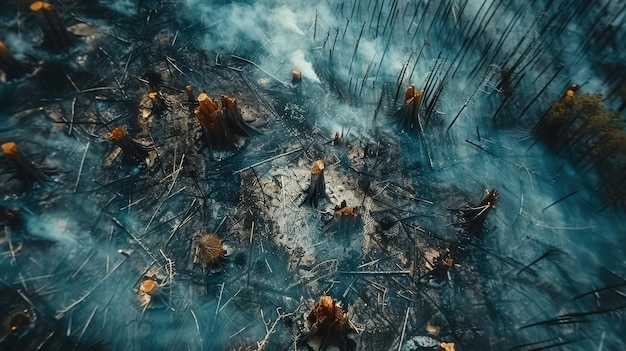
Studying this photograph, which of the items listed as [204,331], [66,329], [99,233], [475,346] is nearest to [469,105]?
[475,346]

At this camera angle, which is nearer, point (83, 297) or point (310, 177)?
point (83, 297)

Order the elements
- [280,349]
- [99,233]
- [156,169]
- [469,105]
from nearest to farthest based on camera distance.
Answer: [280,349], [99,233], [156,169], [469,105]

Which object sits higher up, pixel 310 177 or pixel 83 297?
pixel 310 177

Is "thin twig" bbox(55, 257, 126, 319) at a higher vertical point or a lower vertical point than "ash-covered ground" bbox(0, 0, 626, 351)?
lower

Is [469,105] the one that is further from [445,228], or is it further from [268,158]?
[268,158]

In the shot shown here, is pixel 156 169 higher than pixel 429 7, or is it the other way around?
pixel 429 7

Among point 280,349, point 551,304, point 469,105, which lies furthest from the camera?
point 469,105

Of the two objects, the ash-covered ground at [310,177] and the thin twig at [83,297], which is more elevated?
the ash-covered ground at [310,177]

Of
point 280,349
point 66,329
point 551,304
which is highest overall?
point 551,304
